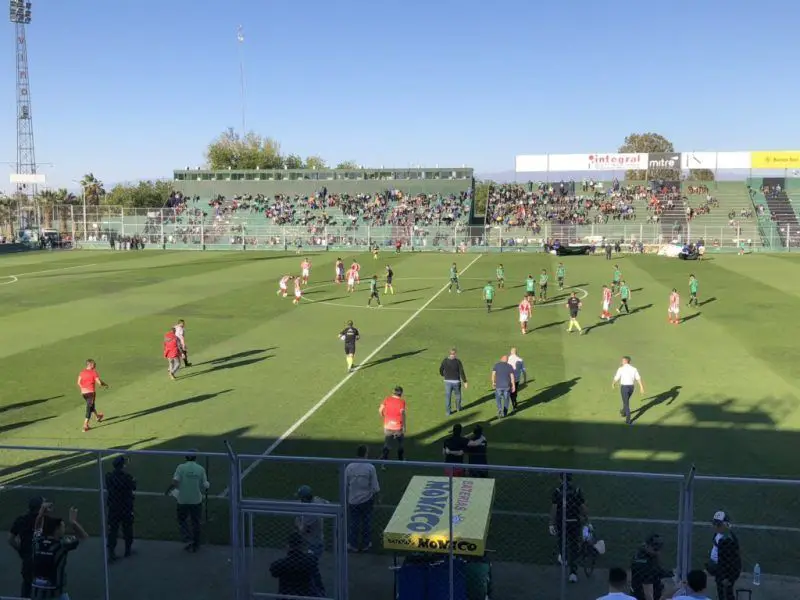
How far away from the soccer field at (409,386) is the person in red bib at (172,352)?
19.1 inches

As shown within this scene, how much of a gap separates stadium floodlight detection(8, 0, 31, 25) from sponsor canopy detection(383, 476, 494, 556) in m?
112

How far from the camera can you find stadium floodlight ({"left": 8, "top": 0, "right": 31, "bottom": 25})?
97463 millimetres

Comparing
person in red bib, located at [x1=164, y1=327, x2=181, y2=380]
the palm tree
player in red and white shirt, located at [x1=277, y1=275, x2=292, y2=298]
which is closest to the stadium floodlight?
the palm tree

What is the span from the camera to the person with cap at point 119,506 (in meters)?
10.0

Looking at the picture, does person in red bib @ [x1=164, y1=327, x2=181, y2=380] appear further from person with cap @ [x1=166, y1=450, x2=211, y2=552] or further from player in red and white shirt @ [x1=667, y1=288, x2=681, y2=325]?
player in red and white shirt @ [x1=667, y1=288, x2=681, y2=325]

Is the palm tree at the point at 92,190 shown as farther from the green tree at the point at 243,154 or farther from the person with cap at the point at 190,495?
the person with cap at the point at 190,495

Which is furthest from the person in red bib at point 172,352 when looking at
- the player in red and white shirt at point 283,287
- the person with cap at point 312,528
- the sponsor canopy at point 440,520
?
the player in red and white shirt at point 283,287

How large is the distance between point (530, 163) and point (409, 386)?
74.1 metres

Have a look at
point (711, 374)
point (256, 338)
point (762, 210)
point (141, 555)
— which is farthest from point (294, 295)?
point (762, 210)

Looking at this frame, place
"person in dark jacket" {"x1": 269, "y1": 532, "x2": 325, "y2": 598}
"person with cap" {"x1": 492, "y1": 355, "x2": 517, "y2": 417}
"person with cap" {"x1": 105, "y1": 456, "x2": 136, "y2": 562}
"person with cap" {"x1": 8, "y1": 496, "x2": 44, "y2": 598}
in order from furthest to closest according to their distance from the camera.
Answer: "person with cap" {"x1": 492, "y1": 355, "x2": 517, "y2": 417}, "person with cap" {"x1": 105, "y1": 456, "x2": 136, "y2": 562}, "person with cap" {"x1": 8, "y1": 496, "x2": 44, "y2": 598}, "person in dark jacket" {"x1": 269, "y1": 532, "x2": 325, "y2": 598}

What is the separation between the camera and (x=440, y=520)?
830 centimetres

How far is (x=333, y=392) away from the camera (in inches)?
749

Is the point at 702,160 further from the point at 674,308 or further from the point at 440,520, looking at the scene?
the point at 440,520

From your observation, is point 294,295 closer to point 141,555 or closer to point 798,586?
point 141,555
